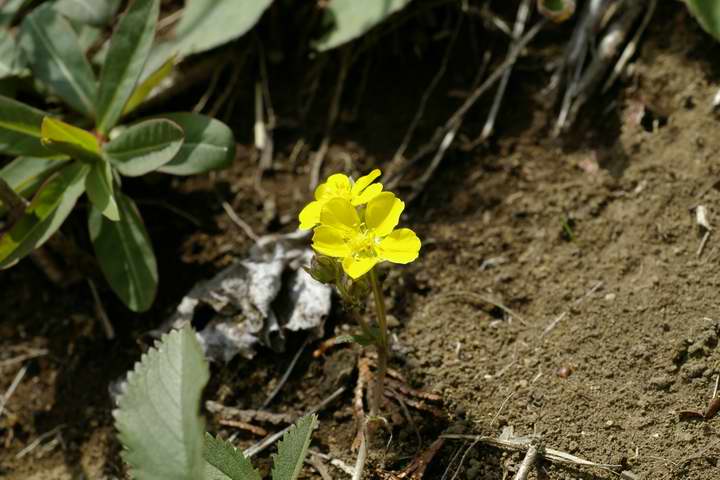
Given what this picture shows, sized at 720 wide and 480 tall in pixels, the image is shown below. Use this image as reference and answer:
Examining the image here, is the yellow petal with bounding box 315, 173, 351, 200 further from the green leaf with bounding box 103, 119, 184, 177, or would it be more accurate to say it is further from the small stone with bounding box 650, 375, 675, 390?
the small stone with bounding box 650, 375, 675, 390

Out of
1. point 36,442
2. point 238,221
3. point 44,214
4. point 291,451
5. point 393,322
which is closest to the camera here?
point 291,451

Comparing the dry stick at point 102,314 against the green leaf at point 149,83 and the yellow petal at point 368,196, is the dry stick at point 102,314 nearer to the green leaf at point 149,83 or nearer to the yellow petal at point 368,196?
the green leaf at point 149,83

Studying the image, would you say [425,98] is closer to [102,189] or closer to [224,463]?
[102,189]

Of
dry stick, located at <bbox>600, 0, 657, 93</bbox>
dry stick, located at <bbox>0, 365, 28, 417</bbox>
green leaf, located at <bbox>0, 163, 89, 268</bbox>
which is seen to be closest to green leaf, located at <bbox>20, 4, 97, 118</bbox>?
green leaf, located at <bbox>0, 163, 89, 268</bbox>

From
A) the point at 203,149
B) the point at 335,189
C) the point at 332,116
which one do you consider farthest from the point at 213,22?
the point at 335,189

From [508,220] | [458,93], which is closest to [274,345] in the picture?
[508,220]

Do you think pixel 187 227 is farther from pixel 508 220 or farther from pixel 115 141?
pixel 508 220

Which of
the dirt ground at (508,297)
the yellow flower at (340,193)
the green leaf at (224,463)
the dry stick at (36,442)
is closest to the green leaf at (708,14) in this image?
the dirt ground at (508,297)
